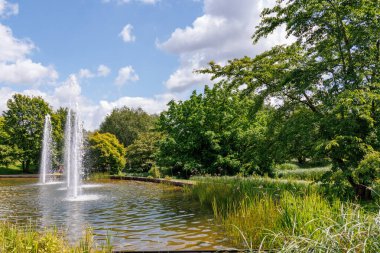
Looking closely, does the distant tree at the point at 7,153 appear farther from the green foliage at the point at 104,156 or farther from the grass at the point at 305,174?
the grass at the point at 305,174

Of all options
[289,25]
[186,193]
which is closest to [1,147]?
[186,193]

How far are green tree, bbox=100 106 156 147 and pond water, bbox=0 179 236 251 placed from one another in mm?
35845

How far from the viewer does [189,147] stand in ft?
75.8

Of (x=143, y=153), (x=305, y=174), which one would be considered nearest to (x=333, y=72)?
(x=305, y=174)

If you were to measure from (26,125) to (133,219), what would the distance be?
3654 cm

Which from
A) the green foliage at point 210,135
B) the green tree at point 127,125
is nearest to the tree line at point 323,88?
the green foliage at point 210,135

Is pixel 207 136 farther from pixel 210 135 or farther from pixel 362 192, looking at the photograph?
pixel 362 192

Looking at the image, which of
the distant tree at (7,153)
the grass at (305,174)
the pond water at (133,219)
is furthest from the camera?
the distant tree at (7,153)

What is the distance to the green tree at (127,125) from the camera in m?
50.7

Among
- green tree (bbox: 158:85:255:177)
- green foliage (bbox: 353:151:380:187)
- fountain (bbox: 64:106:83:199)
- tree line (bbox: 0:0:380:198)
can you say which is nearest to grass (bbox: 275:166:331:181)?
green tree (bbox: 158:85:255:177)

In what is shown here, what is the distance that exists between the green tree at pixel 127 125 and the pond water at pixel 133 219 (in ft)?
118

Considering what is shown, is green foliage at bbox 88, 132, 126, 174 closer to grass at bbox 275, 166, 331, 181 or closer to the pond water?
grass at bbox 275, 166, 331, 181

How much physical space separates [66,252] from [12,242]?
0.88 m

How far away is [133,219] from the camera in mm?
10000
